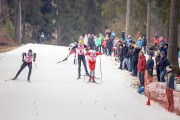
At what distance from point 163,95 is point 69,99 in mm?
3874

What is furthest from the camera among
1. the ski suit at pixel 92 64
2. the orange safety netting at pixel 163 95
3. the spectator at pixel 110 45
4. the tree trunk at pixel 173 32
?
the spectator at pixel 110 45

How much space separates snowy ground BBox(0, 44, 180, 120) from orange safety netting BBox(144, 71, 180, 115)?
0.33 meters

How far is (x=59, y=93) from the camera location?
18375mm

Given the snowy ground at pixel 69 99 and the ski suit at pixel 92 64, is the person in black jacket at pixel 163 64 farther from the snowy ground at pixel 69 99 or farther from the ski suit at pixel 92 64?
the ski suit at pixel 92 64

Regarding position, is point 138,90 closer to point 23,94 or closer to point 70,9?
point 23,94

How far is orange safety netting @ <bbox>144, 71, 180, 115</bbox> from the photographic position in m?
16.5

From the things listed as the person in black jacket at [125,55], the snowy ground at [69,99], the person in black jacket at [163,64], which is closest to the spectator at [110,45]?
the person in black jacket at [125,55]

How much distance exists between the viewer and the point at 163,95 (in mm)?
17594

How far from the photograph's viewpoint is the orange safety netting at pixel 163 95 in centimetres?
1650

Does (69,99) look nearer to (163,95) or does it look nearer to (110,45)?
(163,95)

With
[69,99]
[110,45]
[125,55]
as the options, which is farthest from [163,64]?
[110,45]

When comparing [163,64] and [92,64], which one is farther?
[92,64]

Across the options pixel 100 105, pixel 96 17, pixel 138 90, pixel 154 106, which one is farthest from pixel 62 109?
pixel 96 17

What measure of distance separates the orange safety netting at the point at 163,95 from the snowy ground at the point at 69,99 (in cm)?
33
